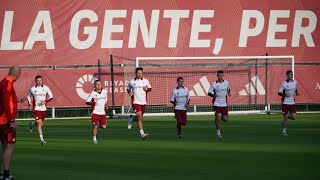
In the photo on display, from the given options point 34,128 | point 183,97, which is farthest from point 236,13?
point 183,97

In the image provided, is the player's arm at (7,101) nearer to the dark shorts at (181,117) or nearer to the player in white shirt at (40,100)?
the player in white shirt at (40,100)

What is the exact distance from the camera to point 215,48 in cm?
4944

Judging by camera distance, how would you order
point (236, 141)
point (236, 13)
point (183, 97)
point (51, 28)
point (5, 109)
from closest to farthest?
1. point (5, 109)
2. point (236, 141)
3. point (183, 97)
4. point (51, 28)
5. point (236, 13)

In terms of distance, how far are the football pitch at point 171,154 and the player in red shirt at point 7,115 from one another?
0.86 meters

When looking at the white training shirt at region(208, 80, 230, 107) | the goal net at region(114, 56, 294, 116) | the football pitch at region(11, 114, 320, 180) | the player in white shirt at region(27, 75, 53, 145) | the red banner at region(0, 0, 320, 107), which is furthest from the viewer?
the goal net at region(114, 56, 294, 116)

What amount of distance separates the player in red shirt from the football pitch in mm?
863

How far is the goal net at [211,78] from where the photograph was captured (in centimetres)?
4722

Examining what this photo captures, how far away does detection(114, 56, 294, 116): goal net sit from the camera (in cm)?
4722

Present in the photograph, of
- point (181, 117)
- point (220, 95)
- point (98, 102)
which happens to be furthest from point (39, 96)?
point (220, 95)

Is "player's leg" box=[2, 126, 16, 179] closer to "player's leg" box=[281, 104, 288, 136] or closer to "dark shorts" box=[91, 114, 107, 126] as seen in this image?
"dark shorts" box=[91, 114, 107, 126]

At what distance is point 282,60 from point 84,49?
11.0 meters

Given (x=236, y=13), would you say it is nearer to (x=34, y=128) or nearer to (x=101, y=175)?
(x=34, y=128)

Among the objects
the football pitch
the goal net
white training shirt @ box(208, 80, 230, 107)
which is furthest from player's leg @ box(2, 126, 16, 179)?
the goal net

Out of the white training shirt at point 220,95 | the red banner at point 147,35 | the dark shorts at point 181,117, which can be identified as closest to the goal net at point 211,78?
the red banner at point 147,35
